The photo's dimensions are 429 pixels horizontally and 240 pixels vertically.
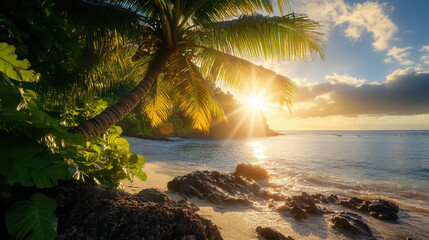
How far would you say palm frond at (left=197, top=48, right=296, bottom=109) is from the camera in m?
4.84

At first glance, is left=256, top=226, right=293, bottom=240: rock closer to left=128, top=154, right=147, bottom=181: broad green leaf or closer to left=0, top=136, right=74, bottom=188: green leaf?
left=128, top=154, right=147, bottom=181: broad green leaf

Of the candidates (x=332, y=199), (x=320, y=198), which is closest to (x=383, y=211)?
(x=332, y=199)

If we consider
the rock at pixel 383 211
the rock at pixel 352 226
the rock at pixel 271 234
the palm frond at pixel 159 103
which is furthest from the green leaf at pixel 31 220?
the rock at pixel 383 211

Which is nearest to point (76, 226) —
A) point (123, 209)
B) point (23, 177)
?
point (123, 209)

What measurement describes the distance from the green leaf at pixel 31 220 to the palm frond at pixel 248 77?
178 inches

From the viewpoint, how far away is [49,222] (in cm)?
95

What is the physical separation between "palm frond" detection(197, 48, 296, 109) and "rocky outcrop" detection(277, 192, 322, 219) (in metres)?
2.21

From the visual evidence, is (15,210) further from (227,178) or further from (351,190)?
(351,190)

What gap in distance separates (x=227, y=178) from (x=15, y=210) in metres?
5.19

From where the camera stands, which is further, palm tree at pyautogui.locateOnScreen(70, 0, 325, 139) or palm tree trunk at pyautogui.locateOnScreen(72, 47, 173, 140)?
palm tree at pyautogui.locateOnScreen(70, 0, 325, 139)

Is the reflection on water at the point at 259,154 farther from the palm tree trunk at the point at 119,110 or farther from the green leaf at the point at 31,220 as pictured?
the green leaf at the point at 31,220

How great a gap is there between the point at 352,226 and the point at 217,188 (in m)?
2.76

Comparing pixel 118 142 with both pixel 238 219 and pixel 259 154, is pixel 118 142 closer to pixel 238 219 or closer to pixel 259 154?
pixel 238 219

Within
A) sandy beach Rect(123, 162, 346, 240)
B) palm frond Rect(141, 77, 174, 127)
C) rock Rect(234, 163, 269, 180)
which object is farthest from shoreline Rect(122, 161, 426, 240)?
rock Rect(234, 163, 269, 180)
